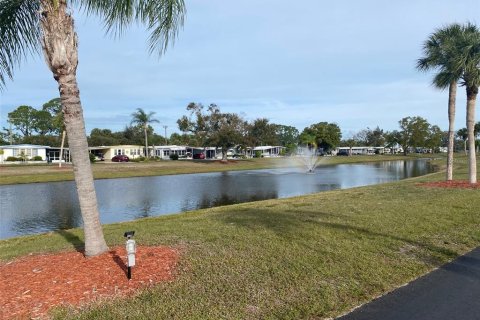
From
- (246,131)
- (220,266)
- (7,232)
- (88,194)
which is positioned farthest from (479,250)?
(246,131)

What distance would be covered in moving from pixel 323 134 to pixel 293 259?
10338 centimetres

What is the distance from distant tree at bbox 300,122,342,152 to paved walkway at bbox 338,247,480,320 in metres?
103

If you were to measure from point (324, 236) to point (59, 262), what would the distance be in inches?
186

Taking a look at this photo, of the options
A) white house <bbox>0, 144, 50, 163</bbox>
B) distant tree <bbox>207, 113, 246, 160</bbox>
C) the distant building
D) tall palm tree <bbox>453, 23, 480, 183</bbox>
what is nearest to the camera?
tall palm tree <bbox>453, 23, 480, 183</bbox>

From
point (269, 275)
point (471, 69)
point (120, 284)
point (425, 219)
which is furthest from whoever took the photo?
point (471, 69)

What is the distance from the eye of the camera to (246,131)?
255 ft

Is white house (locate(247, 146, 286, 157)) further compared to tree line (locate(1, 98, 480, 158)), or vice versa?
white house (locate(247, 146, 286, 157))

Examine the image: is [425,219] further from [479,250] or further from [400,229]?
[479,250]

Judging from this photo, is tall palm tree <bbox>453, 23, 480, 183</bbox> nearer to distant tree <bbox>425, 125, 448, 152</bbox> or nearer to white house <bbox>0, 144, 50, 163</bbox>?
white house <bbox>0, 144, 50, 163</bbox>

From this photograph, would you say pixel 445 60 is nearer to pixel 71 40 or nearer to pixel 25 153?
pixel 71 40

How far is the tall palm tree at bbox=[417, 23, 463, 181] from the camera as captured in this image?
17.1 metres

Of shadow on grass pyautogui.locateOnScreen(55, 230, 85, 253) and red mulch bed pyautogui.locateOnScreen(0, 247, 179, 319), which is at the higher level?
red mulch bed pyautogui.locateOnScreen(0, 247, 179, 319)

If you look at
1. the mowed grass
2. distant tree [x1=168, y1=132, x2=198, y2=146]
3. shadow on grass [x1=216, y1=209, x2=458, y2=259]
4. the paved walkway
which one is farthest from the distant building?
the paved walkway

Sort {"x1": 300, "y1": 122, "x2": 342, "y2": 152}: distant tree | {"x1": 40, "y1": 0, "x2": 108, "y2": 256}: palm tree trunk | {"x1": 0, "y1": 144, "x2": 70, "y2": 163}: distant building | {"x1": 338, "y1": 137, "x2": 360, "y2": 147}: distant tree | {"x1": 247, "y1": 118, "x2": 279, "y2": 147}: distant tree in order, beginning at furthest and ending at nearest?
{"x1": 338, "y1": 137, "x2": 360, "y2": 147}: distant tree, {"x1": 300, "y1": 122, "x2": 342, "y2": 152}: distant tree, {"x1": 247, "y1": 118, "x2": 279, "y2": 147}: distant tree, {"x1": 0, "y1": 144, "x2": 70, "y2": 163}: distant building, {"x1": 40, "y1": 0, "x2": 108, "y2": 256}: palm tree trunk
